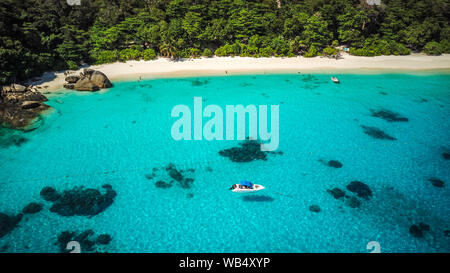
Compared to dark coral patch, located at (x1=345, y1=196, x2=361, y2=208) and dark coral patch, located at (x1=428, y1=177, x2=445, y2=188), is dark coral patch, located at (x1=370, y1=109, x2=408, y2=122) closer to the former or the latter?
dark coral patch, located at (x1=428, y1=177, x2=445, y2=188)

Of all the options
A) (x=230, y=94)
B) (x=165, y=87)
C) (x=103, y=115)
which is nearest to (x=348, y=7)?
(x=230, y=94)

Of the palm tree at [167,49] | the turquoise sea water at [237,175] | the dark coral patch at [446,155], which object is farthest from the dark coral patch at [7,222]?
the dark coral patch at [446,155]

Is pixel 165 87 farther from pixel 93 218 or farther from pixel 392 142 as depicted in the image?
pixel 392 142

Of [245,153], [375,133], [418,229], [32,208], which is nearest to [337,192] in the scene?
[418,229]

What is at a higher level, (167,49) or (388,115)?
(167,49)

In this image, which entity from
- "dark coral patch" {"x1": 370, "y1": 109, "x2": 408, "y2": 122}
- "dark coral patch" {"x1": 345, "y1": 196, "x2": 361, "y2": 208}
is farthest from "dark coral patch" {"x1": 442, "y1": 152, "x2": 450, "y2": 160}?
"dark coral patch" {"x1": 345, "y1": 196, "x2": 361, "y2": 208}

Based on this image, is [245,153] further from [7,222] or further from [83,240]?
[7,222]

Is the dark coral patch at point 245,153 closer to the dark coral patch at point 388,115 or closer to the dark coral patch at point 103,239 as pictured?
the dark coral patch at point 103,239
